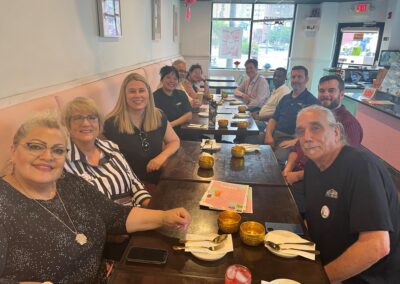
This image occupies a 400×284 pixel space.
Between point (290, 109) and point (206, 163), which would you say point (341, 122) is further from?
point (290, 109)

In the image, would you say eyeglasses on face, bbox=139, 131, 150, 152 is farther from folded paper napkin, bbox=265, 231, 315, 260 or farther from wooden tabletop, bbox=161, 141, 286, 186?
folded paper napkin, bbox=265, 231, 315, 260

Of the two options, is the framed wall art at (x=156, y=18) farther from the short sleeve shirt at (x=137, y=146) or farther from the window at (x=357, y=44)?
the window at (x=357, y=44)

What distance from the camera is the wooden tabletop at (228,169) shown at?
5.42 feet

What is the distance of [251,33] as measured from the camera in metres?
8.31

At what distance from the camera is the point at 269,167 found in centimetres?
185

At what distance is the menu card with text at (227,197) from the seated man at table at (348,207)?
0.30 metres

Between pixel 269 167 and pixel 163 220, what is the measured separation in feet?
Result: 2.79

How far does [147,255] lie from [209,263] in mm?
209

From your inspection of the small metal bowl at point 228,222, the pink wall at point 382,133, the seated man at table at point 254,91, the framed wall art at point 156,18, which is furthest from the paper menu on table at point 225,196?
the framed wall art at point 156,18

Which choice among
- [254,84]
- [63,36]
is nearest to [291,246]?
[63,36]

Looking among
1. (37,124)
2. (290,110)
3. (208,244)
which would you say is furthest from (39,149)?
(290,110)

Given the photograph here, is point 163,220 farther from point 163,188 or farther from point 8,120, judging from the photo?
point 8,120

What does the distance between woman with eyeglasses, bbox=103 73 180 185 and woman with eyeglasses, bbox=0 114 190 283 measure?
86cm

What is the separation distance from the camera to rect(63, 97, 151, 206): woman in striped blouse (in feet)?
5.14
